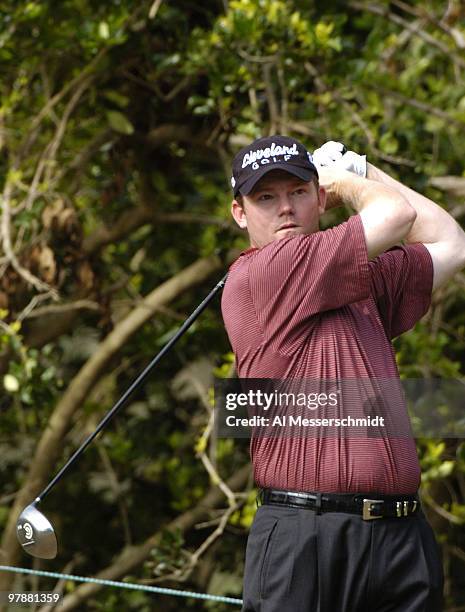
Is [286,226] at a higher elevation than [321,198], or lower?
lower

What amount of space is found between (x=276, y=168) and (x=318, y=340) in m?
0.40

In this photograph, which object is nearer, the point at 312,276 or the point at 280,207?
the point at 312,276

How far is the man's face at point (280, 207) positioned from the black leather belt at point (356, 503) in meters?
0.58

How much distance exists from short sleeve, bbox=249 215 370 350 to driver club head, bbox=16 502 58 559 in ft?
2.69

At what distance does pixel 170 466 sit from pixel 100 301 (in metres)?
0.95

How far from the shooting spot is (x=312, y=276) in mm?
2492

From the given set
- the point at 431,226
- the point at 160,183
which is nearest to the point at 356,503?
the point at 431,226

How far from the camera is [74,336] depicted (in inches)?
241

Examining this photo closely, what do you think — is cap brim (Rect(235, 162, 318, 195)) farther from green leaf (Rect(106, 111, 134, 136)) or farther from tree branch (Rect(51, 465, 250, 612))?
tree branch (Rect(51, 465, 250, 612))

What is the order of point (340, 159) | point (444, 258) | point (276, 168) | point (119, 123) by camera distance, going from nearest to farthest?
point (276, 168)
point (444, 258)
point (340, 159)
point (119, 123)

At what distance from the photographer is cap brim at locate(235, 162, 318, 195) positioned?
2639 millimetres

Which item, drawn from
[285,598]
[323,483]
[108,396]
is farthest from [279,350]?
[108,396]

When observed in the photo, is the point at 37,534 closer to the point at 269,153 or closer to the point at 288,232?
the point at 288,232

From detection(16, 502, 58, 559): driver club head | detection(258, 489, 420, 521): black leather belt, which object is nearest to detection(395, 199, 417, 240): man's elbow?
detection(258, 489, 420, 521): black leather belt
